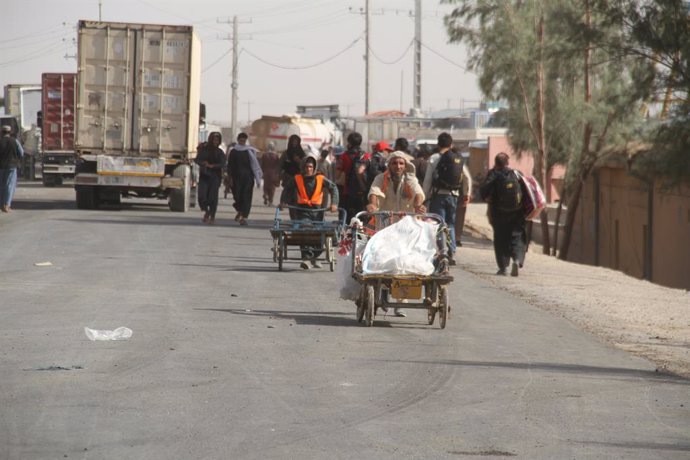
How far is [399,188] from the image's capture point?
44.6 ft

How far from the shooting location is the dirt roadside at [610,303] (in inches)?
475

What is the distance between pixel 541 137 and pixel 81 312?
25751 millimetres

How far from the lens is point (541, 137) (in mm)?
Answer: 36500

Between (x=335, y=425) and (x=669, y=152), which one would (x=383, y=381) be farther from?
(x=669, y=152)

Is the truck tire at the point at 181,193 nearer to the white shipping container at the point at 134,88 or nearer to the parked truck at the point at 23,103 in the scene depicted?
the white shipping container at the point at 134,88

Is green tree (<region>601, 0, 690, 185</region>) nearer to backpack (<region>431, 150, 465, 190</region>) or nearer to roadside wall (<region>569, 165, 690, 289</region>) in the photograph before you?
roadside wall (<region>569, 165, 690, 289</region>)

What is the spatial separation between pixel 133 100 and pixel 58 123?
13758 millimetres

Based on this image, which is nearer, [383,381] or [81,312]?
[383,381]

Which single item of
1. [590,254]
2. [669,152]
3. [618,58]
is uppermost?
[618,58]

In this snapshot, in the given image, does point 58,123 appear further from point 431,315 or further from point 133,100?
point 431,315

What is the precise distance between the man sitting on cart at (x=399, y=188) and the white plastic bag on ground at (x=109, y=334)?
140 inches

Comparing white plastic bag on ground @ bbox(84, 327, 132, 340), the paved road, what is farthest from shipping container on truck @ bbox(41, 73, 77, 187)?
white plastic bag on ground @ bbox(84, 327, 132, 340)

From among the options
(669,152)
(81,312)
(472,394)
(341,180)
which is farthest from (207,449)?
(669,152)

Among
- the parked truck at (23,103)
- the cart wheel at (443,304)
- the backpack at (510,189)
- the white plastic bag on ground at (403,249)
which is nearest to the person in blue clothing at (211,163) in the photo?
the backpack at (510,189)
